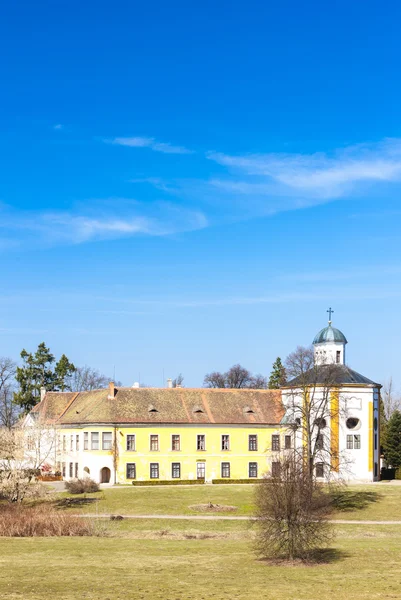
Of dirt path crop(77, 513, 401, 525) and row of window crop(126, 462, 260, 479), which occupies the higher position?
row of window crop(126, 462, 260, 479)

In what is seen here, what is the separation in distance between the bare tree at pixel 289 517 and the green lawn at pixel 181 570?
87cm

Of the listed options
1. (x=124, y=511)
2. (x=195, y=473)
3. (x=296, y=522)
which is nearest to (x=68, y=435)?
→ (x=195, y=473)

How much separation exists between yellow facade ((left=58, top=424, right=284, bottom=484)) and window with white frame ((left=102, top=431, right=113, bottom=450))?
0.27 ft

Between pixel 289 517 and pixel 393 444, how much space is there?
48192mm

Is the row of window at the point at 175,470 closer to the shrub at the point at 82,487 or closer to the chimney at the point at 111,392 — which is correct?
the chimney at the point at 111,392

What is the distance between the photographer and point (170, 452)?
69.0 m

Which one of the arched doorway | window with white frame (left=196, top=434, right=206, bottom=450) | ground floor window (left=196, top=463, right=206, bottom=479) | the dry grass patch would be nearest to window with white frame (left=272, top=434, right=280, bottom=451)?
window with white frame (left=196, top=434, right=206, bottom=450)

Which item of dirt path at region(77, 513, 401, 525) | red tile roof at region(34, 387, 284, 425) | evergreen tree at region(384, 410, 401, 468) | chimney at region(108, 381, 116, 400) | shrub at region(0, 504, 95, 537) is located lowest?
dirt path at region(77, 513, 401, 525)

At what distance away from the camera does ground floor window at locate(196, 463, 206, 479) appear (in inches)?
2739

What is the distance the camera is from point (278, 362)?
99.2 metres

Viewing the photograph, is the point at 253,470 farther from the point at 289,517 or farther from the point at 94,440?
the point at 289,517

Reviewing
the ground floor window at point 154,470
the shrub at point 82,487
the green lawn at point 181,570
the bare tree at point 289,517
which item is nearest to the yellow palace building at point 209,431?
the ground floor window at point 154,470

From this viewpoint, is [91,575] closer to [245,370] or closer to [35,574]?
[35,574]

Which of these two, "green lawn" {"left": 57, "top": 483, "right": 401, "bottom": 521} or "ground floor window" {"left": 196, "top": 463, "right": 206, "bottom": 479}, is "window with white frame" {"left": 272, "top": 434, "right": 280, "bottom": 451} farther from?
"green lawn" {"left": 57, "top": 483, "right": 401, "bottom": 521}
